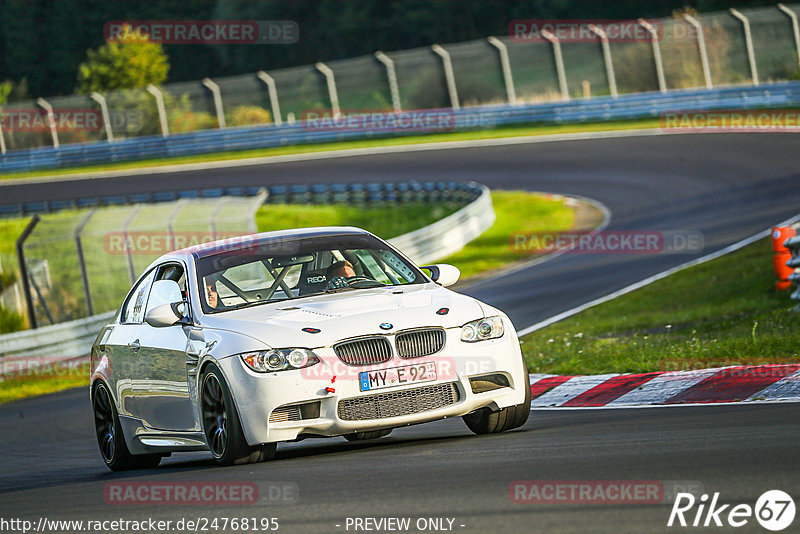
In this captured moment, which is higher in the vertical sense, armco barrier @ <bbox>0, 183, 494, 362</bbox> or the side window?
the side window

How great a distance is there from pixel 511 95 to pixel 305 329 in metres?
41.5

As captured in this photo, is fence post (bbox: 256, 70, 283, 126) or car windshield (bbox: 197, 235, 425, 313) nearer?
car windshield (bbox: 197, 235, 425, 313)

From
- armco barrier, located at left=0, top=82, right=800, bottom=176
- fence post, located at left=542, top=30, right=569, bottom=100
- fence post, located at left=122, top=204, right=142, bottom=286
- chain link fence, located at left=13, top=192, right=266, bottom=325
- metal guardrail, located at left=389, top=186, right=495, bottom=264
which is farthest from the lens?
fence post, located at left=542, top=30, right=569, bottom=100

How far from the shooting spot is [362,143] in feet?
160

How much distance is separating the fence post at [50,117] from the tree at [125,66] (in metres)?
16.8

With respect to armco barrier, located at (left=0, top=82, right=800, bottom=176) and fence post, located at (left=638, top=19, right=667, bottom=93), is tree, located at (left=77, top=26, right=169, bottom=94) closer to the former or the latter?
armco barrier, located at (left=0, top=82, right=800, bottom=176)

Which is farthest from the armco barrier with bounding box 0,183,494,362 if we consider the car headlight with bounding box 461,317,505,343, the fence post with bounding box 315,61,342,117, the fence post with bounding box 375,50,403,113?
the fence post with bounding box 315,61,342,117

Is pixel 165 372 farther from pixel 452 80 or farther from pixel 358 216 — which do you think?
pixel 452 80

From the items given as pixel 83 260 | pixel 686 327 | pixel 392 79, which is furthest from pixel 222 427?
pixel 392 79

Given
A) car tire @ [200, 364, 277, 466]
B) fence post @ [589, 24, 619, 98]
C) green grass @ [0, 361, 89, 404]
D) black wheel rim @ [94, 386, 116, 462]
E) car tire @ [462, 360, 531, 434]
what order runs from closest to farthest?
1. car tire @ [200, 364, 277, 466]
2. car tire @ [462, 360, 531, 434]
3. black wheel rim @ [94, 386, 116, 462]
4. green grass @ [0, 361, 89, 404]
5. fence post @ [589, 24, 619, 98]

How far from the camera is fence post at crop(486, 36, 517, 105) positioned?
4791cm

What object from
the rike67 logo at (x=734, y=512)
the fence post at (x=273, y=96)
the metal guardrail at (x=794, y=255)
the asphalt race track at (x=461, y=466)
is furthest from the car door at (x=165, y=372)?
the fence post at (x=273, y=96)

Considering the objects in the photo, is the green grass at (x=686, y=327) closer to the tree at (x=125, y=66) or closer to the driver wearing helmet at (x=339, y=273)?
the driver wearing helmet at (x=339, y=273)

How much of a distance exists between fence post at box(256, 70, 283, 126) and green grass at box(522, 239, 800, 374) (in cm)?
3241
